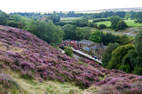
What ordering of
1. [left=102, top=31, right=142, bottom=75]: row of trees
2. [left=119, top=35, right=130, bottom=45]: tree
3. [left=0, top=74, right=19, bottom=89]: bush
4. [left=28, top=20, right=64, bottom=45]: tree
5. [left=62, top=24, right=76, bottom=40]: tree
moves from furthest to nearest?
[left=62, top=24, right=76, bottom=40]: tree < [left=119, top=35, right=130, bottom=45]: tree < [left=28, top=20, right=64, bottom=45]: tree < [left=102, top=31, right=142, bottom=75]: row of trees < [left=0, top=74, right=19, bottom=89]: bush

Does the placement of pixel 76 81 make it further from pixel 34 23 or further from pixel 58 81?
pixel 34 23

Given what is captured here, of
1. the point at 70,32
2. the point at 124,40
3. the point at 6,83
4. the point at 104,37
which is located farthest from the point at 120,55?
the point at 70,32

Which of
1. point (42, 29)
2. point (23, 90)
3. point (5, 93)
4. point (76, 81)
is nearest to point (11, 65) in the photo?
point (23, 90)

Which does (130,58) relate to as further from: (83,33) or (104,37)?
(83,33)

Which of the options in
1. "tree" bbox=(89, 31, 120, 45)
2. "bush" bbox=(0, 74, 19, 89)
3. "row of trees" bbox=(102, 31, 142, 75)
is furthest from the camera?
"tree" bbox=(89, 31, 120, 45)

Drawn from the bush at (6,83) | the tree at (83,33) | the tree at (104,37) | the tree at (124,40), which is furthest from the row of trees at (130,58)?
the tree at (83,33)

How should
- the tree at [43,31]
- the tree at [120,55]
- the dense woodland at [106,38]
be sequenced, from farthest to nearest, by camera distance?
the tree at [43,31]
the tree at [120,55]
the dense woodland at [106,38]

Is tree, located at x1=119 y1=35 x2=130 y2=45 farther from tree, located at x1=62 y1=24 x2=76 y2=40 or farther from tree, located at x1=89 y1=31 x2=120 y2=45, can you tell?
tree, located at x1=62 y1=24 x2=76 y2=40

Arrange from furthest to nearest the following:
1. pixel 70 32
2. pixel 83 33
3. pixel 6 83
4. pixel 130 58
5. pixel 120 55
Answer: pixel 70 32 → pixel 83 33 → pixel 120 55 → pixel 130 58 → pixel 6 83

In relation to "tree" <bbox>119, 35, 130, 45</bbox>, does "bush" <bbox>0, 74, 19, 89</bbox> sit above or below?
above

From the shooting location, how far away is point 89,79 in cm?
1845

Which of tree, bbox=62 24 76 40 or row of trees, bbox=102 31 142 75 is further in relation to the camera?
tree, bbox=62 24 76 40

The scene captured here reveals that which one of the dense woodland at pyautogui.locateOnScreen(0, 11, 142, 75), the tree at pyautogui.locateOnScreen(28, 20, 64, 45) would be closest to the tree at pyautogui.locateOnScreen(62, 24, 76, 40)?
the dense woodland at pyautogui.locateOnScreen(0, 11, 142, 75)

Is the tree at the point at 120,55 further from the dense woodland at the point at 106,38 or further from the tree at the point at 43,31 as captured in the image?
the tree at the point at 43,31
